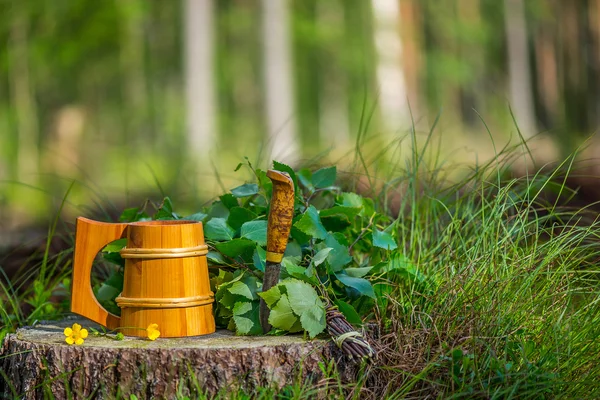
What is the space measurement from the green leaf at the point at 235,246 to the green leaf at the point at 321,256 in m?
0.19

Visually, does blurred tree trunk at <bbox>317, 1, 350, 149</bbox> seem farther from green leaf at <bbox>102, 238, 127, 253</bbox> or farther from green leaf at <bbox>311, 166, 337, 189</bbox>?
green leaf at <bbox>102, 238, 127, 253</bbox>

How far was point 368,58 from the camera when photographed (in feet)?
60.5

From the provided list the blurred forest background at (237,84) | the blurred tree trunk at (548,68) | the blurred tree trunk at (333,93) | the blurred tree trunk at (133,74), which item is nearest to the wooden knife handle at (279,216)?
the blurred forest background at (237,84)

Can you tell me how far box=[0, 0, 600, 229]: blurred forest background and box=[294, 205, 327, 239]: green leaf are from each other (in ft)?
1.83

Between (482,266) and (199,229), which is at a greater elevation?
(199,229)

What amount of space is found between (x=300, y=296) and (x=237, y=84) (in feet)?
86.3

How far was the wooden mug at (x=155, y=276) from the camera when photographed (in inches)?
74.9

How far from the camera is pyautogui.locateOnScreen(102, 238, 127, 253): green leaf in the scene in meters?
2.09

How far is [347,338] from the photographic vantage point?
1830 mm

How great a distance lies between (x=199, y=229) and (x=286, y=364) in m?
0.43

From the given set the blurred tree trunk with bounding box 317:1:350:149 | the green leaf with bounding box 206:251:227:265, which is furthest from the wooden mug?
the blurred tree trunk with bounding box 317:1:350:149

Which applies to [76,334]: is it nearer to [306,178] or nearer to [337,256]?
[337,256]

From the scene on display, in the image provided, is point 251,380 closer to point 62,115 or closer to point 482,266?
point 482,266

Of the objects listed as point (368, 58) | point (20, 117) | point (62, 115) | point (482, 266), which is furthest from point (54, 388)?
point (368, 58)
